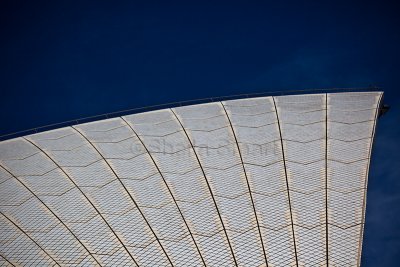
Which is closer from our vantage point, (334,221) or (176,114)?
(334,221)

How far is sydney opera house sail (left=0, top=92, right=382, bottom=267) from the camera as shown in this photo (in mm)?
26859

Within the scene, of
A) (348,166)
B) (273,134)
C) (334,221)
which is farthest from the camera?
(273,134)

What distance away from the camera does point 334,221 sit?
27.1m

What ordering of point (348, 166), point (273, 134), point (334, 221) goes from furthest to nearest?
point (273, 134)
point (348, 166)
point (334, 221)

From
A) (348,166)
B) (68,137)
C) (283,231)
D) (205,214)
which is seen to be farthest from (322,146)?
(68,137)

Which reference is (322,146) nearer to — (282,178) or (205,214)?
(282,178)

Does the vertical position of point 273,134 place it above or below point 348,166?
above

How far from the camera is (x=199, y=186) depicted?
97.9 ft

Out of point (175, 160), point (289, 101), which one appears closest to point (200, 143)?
point (175, 160)

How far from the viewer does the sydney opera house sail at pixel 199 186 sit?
1057 inches

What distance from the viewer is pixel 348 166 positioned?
96.3 ft

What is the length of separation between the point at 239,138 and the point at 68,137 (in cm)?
1372

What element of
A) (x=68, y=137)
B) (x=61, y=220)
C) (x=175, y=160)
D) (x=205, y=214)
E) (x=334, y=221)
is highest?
(x=68, y=137)

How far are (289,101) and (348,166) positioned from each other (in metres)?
7.41
